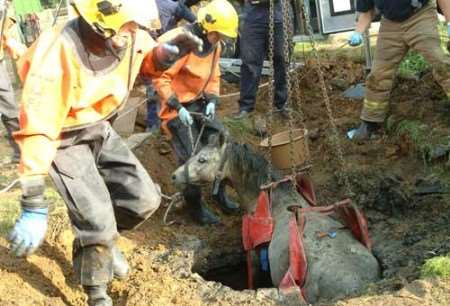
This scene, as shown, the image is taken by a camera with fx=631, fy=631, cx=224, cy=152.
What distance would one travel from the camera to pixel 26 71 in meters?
3.70

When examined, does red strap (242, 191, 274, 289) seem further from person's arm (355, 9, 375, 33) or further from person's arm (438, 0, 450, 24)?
person's arm (355, 9, 375, 33)

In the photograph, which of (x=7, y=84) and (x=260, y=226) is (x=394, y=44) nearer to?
(x=260, y=226)

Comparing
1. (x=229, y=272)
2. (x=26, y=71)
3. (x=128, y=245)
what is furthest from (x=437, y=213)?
(x=26, y=71)

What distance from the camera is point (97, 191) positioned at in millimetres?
3953

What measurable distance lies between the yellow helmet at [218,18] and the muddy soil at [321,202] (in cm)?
188

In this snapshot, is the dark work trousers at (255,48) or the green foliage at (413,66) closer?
the dark work trousers at (255,48)

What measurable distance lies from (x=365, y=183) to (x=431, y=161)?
0.66 m

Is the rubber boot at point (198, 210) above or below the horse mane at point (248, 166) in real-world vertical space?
below

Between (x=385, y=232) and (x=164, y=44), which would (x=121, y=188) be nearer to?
(x=164, y=44)

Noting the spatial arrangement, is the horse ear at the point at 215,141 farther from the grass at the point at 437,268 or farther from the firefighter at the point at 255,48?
the grass at the point at 437,268

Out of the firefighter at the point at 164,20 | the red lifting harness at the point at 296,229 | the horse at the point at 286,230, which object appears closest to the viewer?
the red lifting harness at the point at 296,229

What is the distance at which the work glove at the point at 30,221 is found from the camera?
346 centimetres

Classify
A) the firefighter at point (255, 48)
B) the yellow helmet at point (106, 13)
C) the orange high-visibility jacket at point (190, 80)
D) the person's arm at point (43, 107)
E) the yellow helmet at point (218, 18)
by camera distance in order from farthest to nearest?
1. the firefighter at point (255, 48)
2. the orange high-visibility jacket at point (190, 80)
3. the yellow helmet at point (218, 18)
4. the yellow helmet at point (106, 13)
5. the person's arm at point (43, 107)

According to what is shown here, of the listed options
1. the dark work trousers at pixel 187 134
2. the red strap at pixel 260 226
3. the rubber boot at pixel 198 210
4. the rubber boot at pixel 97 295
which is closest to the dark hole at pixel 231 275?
the rubber boot at pixel 198 210
